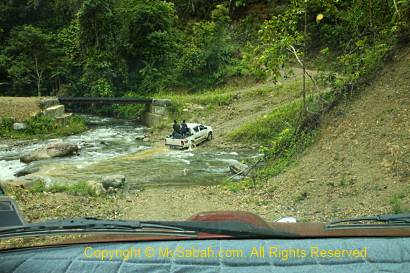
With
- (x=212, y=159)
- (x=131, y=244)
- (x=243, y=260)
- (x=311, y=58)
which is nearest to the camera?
(x=243, y=260)

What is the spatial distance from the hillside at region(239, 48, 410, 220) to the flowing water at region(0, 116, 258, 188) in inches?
139

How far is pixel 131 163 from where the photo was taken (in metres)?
17.2

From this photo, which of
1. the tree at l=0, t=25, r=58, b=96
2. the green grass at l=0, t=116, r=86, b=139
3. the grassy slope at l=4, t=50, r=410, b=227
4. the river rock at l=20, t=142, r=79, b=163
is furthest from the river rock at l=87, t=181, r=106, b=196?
the tree at l=0, t=25, r=58, b=96

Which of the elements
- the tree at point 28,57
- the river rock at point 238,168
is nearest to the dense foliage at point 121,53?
the tree at point 28,57

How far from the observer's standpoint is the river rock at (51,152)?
18.5 m

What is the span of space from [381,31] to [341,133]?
257cm

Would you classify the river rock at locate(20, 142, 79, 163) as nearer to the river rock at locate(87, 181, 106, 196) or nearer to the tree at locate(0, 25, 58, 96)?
the river rock at locate(87, 181, 106, 196)

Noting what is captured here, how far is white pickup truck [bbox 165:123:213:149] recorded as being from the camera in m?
19.2

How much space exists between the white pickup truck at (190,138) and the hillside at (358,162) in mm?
7739

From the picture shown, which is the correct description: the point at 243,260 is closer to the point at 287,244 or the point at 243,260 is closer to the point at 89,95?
the point at 287,244

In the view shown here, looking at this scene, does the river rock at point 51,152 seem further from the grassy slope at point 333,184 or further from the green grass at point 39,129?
the grassy slope at point 333,184

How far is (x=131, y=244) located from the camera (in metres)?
2.25

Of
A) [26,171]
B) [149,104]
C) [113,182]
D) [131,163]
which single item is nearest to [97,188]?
[113,182]

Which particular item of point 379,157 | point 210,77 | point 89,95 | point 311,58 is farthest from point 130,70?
point 379,157
